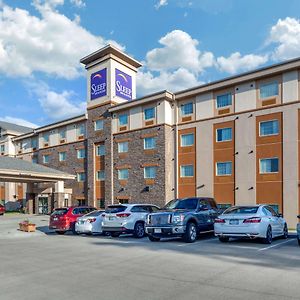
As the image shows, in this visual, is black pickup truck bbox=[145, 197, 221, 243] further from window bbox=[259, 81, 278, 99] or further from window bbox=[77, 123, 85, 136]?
window bbox=[77, 123, 85, 136]

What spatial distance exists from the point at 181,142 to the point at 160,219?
17717 mm

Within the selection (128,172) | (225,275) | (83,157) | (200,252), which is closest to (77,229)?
(200,252)

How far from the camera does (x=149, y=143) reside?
33.1m

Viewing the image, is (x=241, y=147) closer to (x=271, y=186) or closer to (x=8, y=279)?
(x=271, y=186)

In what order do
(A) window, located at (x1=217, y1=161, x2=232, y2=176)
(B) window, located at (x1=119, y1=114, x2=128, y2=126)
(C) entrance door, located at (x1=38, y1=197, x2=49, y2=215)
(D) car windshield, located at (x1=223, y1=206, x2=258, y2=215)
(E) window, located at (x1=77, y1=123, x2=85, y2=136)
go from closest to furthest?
(D) car windshield, located at (x1=223, y1=206, x2=258, y2=215) → (A) window, located at (x1=217, y1=161, x2=232, y2=176) → (B) window, located at (x1=119, y1=114, x2=128, y2=126) → (E) window, located at (x1=77, y1=123, x2=85, y2=136) → (C) entrance door, located at (x1=38, y1=197, x2=49, y2=215)

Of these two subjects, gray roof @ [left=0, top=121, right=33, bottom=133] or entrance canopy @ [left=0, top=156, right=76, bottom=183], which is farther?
A: gray roof @ [left=0, top=121, right=33, bottom=133]

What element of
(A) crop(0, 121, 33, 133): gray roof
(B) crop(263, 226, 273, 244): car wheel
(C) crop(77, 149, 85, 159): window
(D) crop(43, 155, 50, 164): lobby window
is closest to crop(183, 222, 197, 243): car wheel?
(B) crop(263, 226, 273, 244): car wheel

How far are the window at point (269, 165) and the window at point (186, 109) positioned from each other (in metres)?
7.92

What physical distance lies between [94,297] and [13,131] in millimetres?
52932

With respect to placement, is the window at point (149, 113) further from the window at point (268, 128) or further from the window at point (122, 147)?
the window at point (268, 128)

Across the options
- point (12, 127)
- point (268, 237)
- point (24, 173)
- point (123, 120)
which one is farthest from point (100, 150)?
Answer: point (268, 237)

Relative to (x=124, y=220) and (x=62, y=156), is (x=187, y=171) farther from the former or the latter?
(x=62, y=156)

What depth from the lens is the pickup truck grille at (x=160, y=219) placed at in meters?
14.0

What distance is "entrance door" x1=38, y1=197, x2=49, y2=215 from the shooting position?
42375mm
